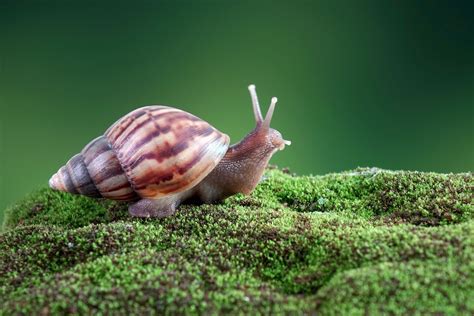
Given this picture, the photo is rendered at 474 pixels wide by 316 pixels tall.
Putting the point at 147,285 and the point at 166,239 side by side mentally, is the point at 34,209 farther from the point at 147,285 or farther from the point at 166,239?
the point at 147,285

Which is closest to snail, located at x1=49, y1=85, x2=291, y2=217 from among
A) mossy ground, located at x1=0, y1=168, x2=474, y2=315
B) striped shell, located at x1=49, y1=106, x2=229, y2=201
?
striped shell, located at x1=49, y1=106, x2=229, y2=201

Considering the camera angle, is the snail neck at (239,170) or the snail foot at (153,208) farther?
the snail neck at (239,170)

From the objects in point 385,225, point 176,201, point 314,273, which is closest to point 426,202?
point 385,225

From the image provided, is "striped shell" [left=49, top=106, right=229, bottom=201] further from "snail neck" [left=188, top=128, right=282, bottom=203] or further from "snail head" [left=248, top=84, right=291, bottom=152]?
"snail head" [left=248, top=84, right=291, bottom=152]

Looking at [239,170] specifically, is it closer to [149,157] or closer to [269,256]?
[149,157]

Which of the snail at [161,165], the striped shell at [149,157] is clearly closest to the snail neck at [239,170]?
the snail at [161,165]

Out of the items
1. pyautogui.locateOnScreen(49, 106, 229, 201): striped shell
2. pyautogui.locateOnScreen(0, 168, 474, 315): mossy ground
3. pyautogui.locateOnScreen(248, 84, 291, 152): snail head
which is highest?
pyautogui.locateOnScreen(248, 84, 291, 152): snail head

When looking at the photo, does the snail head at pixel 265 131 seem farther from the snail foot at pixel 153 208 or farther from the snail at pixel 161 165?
the snail foot at pixel 153 208

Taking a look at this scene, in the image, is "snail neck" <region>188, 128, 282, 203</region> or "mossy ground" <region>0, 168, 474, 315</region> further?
"snail neck" <region>188, 128, 282, 203</region>

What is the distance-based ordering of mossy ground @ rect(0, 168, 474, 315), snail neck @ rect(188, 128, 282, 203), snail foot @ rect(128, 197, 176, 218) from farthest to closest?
snail neck @ rect(188, 128, 282, 203)
snail foot @ rect(128, 197, 176, 218)
mossy ground @ rect(0, 168, 474, 315)
